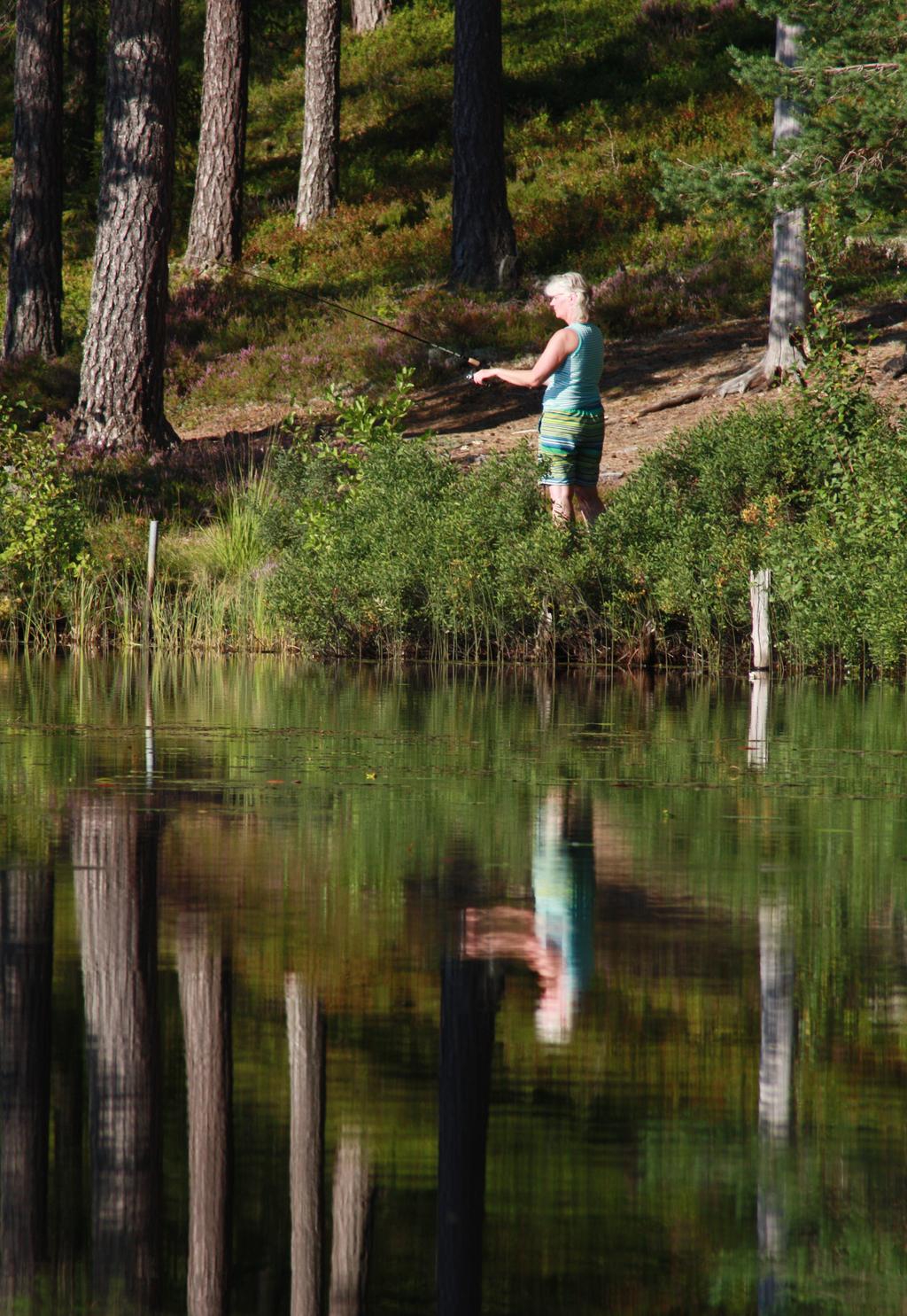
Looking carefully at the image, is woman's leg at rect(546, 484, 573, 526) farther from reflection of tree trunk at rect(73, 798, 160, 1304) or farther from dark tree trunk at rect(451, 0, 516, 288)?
dark tree trunk at rect(451, 0, 516, 288)

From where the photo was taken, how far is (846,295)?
25.0 meters

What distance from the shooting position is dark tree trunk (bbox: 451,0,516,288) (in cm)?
2733

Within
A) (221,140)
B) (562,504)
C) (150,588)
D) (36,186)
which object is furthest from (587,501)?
(221,140)

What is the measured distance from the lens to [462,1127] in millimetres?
3180

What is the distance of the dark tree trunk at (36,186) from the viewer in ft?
83.8

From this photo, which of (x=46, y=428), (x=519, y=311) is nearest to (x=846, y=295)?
(x=519, y=311)

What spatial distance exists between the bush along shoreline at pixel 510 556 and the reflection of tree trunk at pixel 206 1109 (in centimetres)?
957

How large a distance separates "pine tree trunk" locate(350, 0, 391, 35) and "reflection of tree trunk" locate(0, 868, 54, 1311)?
1568 inches

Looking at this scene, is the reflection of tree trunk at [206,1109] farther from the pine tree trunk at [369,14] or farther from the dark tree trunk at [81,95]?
the pine tree trunk at [369,14]

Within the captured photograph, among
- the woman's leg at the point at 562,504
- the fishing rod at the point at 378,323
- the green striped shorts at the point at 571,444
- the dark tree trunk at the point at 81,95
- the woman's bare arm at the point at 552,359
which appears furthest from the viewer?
the dark tree trunk at the point at 81,95

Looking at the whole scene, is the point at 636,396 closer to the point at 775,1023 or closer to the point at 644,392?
the point at 644,392

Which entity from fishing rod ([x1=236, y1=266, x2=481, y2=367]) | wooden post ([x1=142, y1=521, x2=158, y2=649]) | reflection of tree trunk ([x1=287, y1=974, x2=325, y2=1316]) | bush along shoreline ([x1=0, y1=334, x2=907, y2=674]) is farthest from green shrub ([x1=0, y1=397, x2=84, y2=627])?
reflection of tree trunk ([x1=287, y1=974, x2=325, y2=1316])

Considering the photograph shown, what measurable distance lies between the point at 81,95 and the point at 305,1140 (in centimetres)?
4035

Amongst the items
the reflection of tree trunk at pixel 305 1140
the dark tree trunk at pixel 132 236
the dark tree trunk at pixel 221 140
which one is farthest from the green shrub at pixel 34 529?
the dark tree trunk at pixel 221 140
